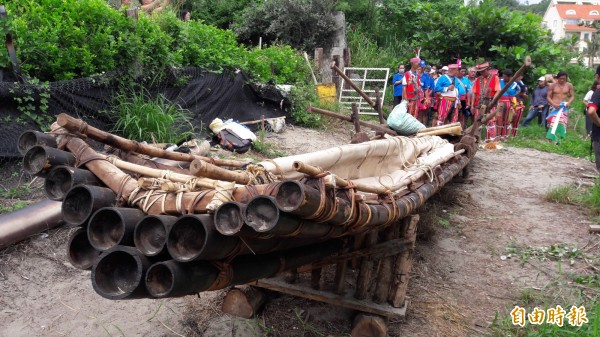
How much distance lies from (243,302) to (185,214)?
1.60 meters

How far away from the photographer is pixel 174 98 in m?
7.58

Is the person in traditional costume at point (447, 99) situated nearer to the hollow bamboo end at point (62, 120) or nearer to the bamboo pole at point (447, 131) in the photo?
the bamboo pole at point (447, 131)

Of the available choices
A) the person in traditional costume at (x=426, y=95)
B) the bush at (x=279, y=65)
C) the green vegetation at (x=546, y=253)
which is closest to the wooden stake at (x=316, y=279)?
the green vegetation at (x=546, y=253)

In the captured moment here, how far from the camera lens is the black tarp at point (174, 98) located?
522cm

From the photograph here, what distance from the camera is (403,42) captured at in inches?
623

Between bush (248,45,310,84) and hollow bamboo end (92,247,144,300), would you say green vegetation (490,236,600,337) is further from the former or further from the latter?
bush (248,45,310,84)

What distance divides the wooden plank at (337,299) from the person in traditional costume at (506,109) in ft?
27.9

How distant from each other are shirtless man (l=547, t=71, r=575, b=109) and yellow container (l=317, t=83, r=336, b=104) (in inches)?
180

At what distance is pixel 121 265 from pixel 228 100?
22.1 ft

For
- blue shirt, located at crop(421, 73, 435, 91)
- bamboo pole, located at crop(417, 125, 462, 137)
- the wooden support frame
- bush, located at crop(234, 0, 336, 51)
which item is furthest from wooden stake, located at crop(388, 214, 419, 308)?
bush, located at crop(234, 0, 336, 51)

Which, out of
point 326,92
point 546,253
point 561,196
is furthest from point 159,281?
point 326,92

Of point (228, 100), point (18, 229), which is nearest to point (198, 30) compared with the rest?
point (228, 100)

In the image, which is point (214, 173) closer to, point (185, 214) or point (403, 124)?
point (185, 214)

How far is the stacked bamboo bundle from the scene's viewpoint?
6.18 ft
